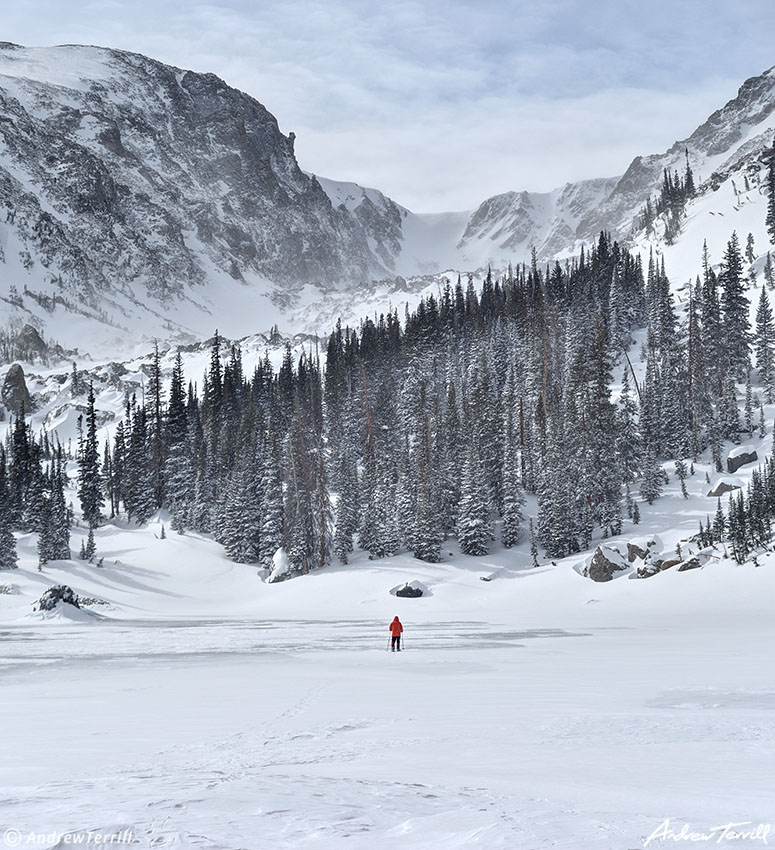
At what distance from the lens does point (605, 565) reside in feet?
149

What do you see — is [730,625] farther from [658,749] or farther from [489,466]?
[489,466]

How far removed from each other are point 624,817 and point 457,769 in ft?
7.98

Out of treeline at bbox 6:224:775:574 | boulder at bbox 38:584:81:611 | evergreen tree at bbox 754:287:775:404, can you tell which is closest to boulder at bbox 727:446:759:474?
treeline at bbox 6:224:775:574

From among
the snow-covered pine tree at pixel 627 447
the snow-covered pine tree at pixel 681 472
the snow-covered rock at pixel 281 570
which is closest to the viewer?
the snow-covered pine tree at pixel 681 472

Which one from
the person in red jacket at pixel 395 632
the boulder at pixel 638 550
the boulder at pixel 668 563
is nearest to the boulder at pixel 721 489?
the boulder at pixel 638 550

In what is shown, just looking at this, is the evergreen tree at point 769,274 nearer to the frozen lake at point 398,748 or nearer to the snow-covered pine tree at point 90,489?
the frozen lake at point 398,748

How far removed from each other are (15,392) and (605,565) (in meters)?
179

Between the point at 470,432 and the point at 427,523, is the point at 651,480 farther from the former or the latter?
the point at 427,523

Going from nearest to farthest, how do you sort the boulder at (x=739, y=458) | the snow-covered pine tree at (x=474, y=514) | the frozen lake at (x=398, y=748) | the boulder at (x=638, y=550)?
the frozen lake at (x=398, y=748), the boulder at (x=638, y=550), the snow-covered pine tree at (x=474, y=514), the boulder at (x=739, y=458)

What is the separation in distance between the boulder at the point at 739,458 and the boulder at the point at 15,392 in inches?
6666

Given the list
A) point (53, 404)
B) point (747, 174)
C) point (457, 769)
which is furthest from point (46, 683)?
point (53, 404)

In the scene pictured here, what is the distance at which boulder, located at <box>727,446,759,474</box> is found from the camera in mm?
60875

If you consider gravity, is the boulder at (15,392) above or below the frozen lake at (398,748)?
above

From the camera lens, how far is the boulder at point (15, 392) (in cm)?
18062
